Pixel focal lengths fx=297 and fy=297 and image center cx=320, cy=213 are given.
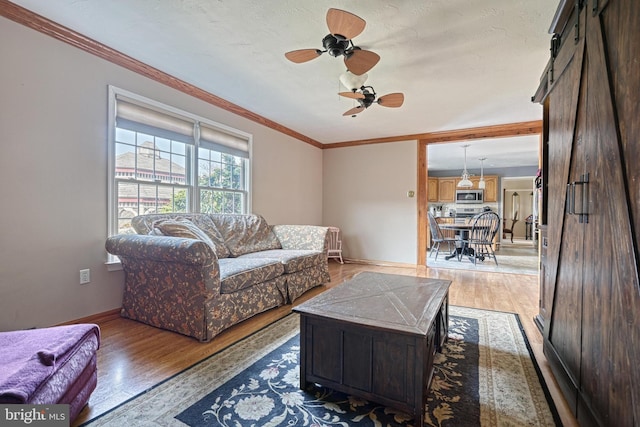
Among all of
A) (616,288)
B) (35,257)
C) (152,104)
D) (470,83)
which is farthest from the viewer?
(470,83)

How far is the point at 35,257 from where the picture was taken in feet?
7.11

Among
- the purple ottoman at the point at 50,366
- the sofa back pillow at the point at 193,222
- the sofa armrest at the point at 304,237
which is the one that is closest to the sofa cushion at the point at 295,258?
the sofa armrest at the point at 304,237

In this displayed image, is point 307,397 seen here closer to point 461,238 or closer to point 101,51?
point 101,51

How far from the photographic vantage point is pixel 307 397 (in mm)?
1533

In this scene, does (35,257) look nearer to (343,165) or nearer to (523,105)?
(343,165)

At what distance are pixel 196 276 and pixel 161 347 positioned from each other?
A: 54 centimetres

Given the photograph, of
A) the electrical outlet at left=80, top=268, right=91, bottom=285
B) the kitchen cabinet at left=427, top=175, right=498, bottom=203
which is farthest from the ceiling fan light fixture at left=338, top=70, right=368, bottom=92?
the kitchen cabinet at left=427, top=175, right=498, bottom=203

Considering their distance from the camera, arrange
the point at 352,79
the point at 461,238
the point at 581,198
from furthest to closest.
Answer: the point at 461,238
the point at 352,79
the point at 581,198

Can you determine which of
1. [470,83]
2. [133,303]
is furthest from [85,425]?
→ [470,83]

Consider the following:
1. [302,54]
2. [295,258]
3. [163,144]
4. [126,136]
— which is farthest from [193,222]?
[302,54]

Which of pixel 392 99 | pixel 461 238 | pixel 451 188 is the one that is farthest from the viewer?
pixel 451 188

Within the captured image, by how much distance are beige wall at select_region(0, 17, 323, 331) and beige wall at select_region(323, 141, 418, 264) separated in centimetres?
376

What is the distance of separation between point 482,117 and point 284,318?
3831 millimetres

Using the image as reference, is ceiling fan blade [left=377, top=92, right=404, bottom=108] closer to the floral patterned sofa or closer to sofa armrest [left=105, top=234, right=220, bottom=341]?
the floral patterned sofa
